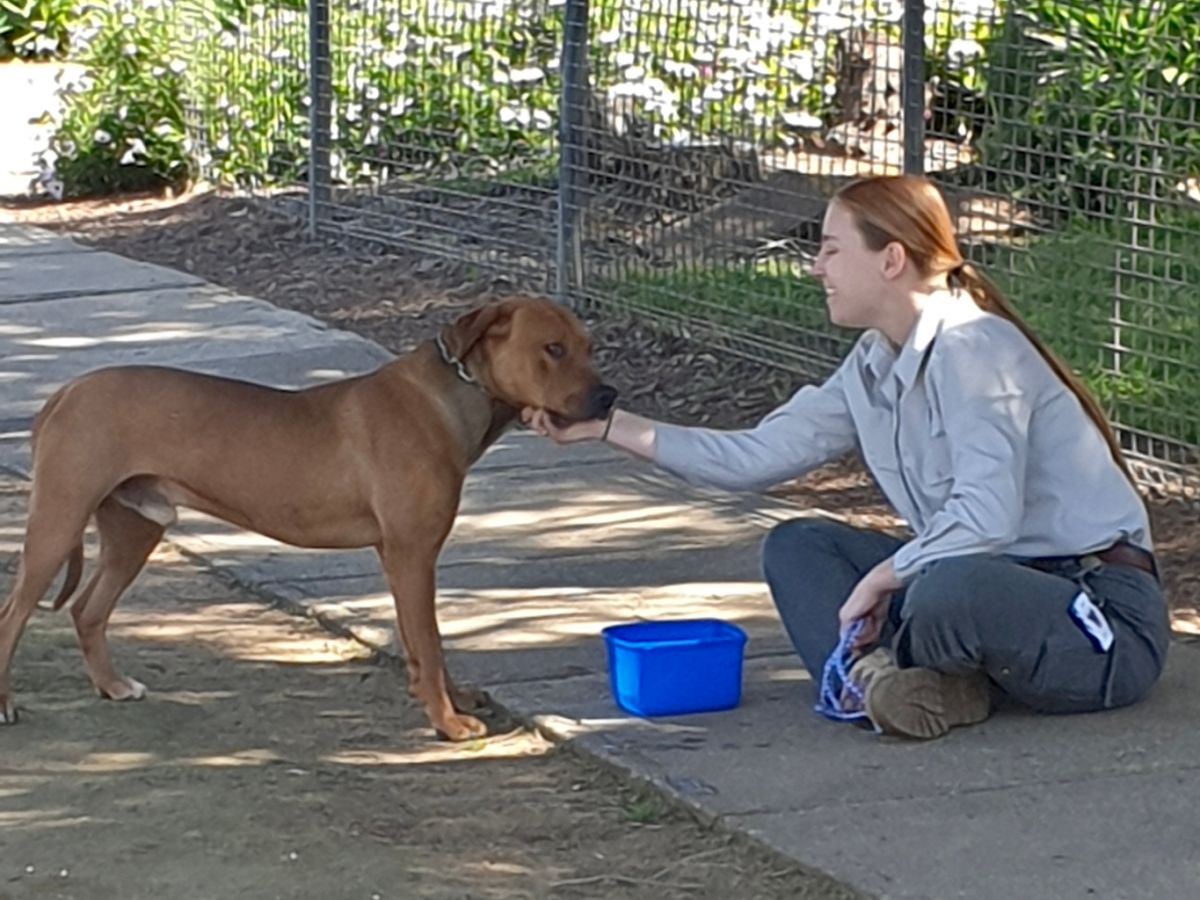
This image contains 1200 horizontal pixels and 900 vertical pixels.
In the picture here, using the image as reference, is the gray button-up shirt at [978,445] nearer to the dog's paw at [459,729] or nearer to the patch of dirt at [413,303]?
the dog's paw at [459,729]

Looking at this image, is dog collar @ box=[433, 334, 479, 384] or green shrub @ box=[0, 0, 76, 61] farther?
green shrub @ box=[0, 0, 76, 61]

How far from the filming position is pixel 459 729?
5.52 metres

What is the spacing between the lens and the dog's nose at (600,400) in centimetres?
559

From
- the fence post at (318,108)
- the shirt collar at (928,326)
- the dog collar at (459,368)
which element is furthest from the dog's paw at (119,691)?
the fence post at (318,108)

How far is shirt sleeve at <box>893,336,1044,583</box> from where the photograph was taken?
204 inches

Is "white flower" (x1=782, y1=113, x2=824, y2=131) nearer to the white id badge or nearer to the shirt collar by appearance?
the shirt collar

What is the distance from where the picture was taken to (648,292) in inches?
398

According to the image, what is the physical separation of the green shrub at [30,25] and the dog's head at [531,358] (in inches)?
600

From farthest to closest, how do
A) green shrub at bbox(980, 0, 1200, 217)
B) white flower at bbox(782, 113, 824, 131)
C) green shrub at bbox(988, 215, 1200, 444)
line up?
white flower at bbox(782, 113, 824, 131) < green shrub at bbox(980, 0, 1200, 217) < green shrub at bbox(988, 215, 1200, 444)

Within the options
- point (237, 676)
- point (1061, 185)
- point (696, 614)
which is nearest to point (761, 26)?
point (1061, 185)

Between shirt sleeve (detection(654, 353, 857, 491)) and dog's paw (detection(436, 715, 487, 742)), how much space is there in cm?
77

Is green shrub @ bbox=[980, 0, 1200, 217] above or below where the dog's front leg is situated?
above

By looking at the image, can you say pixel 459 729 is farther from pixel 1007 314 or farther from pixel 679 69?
pixel 679 69

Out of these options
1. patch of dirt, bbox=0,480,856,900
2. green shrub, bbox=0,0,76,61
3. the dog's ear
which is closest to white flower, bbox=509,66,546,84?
patch of dirt, bbox=0,480,856,900
